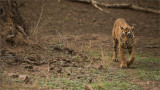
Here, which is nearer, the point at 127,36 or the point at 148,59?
the point at 127,36

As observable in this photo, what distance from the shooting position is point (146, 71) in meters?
8.05

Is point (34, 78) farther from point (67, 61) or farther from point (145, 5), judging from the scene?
point (145, 5)

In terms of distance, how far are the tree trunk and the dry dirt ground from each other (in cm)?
31

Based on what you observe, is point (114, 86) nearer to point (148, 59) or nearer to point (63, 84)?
point (63, 84)

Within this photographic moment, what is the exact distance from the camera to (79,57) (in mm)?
9133

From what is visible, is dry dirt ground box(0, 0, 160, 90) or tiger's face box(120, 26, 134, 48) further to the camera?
tiger's face box(120, 26, 134, 48)

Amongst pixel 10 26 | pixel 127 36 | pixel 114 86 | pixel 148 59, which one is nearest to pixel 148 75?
pixel 127 36

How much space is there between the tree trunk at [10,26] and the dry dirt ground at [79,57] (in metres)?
0.31

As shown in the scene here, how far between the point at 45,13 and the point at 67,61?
834cm

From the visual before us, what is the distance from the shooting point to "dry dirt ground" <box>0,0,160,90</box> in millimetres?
6512

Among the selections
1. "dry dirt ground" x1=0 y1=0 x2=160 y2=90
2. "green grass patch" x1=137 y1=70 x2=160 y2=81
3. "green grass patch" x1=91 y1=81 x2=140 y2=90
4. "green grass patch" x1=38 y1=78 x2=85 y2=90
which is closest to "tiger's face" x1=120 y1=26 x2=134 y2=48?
"dry dirt ground" x1=0 y1=0 x2=160 y2=90

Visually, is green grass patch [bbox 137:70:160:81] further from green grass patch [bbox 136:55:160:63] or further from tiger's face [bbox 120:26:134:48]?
green grass patch [bbox 136:55:160:63]

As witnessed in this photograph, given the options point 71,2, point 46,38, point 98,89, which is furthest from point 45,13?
point 98,89

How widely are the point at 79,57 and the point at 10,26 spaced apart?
8.01 feet
